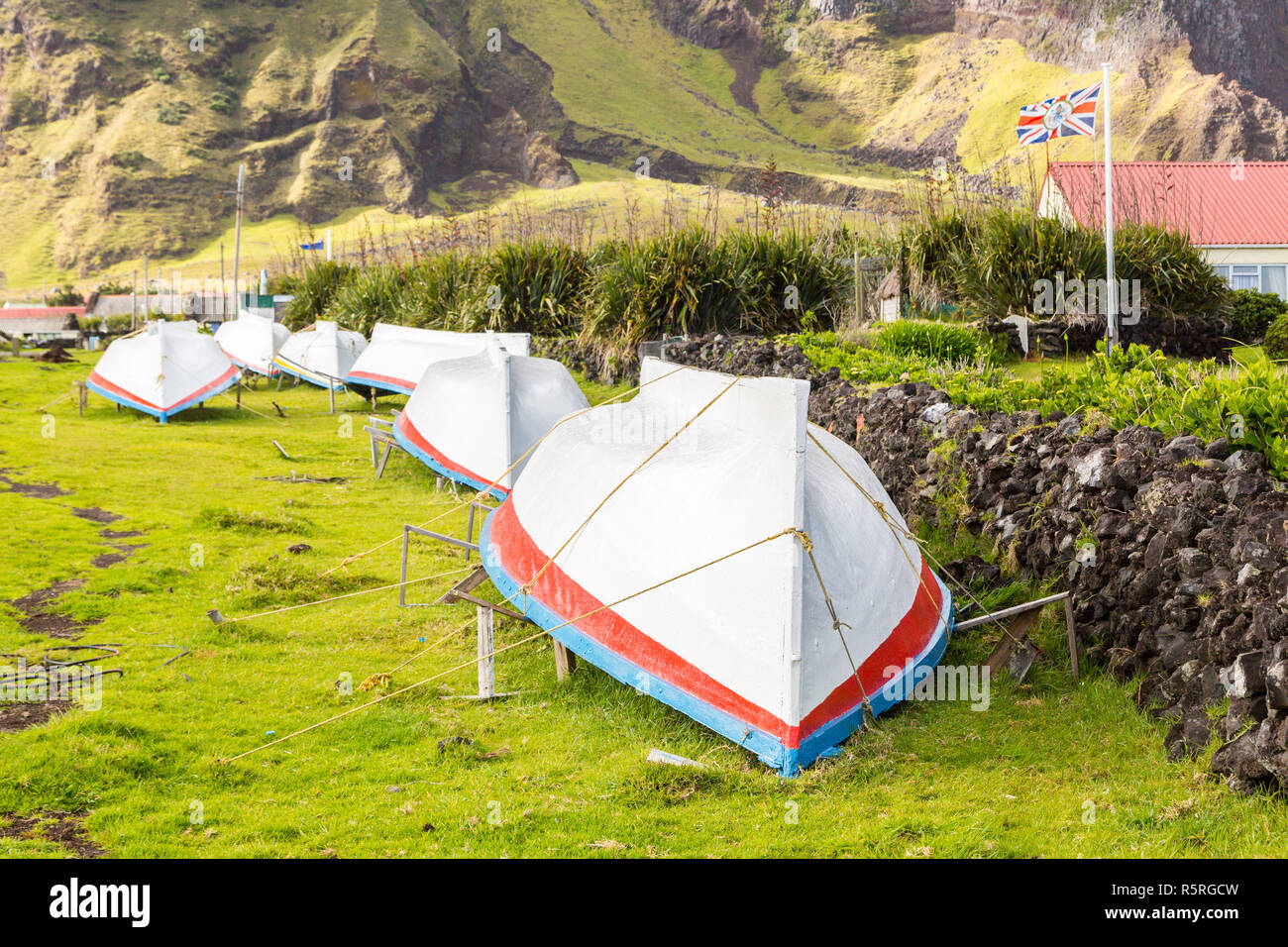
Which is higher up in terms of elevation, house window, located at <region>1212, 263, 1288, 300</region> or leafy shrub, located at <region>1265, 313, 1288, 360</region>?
house window, located at <region>1212, 263, 1288, 300</region>

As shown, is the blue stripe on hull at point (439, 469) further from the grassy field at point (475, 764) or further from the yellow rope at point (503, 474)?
the grassy field at point (475, 764)

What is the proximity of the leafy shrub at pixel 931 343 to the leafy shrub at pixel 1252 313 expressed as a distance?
547 cm

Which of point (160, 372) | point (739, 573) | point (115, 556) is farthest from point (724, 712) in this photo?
point (160, 372)

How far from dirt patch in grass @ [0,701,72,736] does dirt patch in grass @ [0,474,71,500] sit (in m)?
6.54

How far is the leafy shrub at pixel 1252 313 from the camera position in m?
15.5

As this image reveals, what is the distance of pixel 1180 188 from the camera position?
33.9 m

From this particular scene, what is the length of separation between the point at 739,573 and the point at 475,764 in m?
1.70

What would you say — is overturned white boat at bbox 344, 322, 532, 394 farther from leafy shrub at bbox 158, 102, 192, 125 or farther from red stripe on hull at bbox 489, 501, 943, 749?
leafy shrub at bbox 158, 102, 192, 125

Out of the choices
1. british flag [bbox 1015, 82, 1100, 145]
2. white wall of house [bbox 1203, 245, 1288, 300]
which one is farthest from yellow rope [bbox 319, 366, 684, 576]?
white wall of house [bbox 1203, 245, 1288, 300]

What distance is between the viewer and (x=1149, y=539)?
19.6ft

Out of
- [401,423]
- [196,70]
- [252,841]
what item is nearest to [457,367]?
[401,423]

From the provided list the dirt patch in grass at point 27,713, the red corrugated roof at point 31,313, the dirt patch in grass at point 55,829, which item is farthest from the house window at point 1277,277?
the red corrugated roof at point 31,313

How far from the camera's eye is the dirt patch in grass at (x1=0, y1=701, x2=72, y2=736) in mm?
5895

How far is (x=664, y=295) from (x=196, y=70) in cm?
12513
